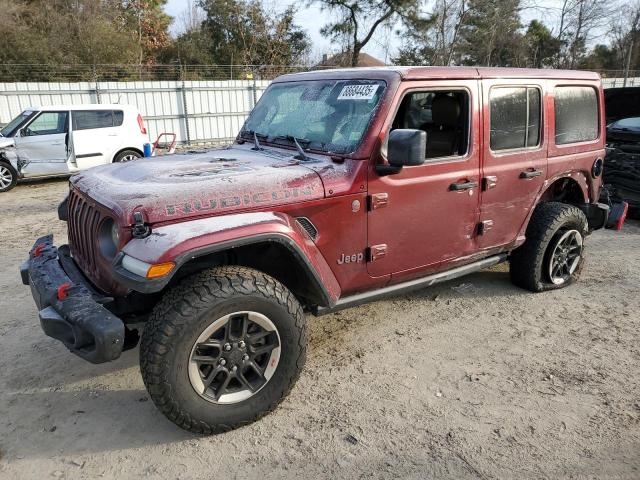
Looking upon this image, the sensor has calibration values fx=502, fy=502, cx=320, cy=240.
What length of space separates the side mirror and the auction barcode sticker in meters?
0.43

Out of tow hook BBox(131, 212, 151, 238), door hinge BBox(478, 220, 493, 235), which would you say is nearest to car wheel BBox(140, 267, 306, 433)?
tow hook BBox(131, 212, 151, 238)

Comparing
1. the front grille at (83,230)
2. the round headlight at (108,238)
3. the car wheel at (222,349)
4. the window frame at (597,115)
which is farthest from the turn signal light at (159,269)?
the window frame at (597,115)

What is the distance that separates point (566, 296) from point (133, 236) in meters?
3.91

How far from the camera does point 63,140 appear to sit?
404 inches

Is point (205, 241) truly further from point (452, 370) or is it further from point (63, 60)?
point (63, 60)

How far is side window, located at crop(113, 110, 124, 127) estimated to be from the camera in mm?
10773

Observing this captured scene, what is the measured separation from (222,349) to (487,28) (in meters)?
25.3

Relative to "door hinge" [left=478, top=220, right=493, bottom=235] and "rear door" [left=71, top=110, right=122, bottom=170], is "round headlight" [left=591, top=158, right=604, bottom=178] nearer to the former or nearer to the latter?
"door hinge" [left=478, top=220, right=493, bottom=235]

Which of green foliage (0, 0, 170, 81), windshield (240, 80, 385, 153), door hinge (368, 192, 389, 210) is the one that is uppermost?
green foliage (0, 0, 170, 81)

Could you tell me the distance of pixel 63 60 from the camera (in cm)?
2025

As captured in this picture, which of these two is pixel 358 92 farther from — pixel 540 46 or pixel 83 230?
pixel 540 46

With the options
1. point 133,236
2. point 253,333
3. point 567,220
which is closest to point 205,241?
point 133,236

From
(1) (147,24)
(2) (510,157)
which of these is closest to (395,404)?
(2) (510,157)

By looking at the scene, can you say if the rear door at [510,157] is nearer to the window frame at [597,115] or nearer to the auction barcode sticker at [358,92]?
the window frame at [597,115]
